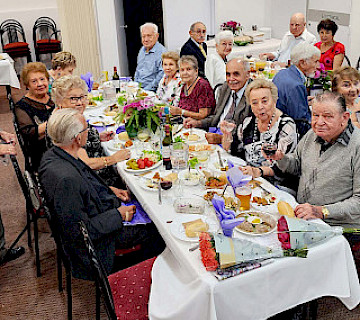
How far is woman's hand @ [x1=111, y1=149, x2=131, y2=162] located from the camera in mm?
3066

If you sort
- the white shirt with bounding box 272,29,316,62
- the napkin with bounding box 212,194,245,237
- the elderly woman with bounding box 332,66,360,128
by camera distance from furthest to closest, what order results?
the white shirt with bounding box 272,29,316,62 < the elderly woman with bounding box 332,66,360,128 < the napkin with bounding box 212,194,245,237

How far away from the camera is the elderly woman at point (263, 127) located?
289 centimetres

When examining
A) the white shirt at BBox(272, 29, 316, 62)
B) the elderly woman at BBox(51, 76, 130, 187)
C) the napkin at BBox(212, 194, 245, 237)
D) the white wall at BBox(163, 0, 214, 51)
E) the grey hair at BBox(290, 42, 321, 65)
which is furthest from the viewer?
the white wall at BBox(163, 0, 214, 51)

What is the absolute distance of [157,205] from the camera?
2.43 m

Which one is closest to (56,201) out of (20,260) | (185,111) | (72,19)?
(20,260)

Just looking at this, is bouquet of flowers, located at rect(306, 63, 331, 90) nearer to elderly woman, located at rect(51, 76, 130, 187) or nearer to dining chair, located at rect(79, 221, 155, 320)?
elderly woman, located at rect(51, 76, 130, 187)

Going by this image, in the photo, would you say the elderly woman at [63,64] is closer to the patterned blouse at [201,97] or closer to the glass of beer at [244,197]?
the patterned blouse at [201,97]

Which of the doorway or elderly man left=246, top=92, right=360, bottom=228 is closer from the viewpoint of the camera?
elderly man left=246, top=92, right=360, bottom=228

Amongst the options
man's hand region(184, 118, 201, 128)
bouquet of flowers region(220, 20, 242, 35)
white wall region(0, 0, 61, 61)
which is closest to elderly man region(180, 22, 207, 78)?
man's hand region(184, 118, 201, 128)

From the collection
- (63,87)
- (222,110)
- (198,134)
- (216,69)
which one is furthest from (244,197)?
(216,69)

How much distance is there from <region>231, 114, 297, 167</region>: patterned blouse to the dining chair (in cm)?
115

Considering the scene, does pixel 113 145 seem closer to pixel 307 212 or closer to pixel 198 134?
pixel 198 134

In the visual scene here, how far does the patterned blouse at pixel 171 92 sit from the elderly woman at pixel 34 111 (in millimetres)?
1168

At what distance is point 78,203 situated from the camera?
2207 millimetres
